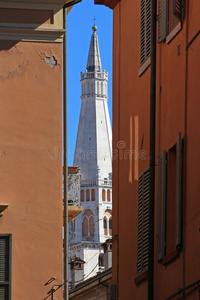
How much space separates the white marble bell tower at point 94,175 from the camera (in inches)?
6471

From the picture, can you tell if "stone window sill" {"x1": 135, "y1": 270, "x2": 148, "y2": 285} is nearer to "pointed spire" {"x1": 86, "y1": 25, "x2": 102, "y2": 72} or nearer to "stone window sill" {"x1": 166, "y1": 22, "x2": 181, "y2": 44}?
"stone window sill" {"x1": 166, "y1": 22, "x2": 181, "y2": 44}

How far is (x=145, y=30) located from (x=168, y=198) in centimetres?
336

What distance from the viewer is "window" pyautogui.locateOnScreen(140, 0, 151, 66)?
54.6 ft

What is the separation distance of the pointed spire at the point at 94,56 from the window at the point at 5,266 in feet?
496

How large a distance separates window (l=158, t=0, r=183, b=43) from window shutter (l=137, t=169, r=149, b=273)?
2005 millimetres

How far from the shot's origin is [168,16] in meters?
15.3

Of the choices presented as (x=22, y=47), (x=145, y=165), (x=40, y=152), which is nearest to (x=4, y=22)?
(x=22, y=47)

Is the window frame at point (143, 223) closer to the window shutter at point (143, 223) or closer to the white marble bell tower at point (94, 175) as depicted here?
the window shutter at point (143, 223)

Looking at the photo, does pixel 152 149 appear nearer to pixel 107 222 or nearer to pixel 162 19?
pixel 162 19

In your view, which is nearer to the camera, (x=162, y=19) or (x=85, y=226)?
(x=162, y=19)

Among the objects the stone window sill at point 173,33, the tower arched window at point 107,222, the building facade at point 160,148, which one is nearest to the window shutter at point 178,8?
the building facade at point 160,148

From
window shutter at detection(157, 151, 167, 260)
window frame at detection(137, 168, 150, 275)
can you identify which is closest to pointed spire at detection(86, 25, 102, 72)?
window frame at detection(137, 168, 150, 275)

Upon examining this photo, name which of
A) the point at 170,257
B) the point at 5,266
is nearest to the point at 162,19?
the point at 170,257

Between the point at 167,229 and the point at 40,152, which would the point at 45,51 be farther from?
the point at 167,229
